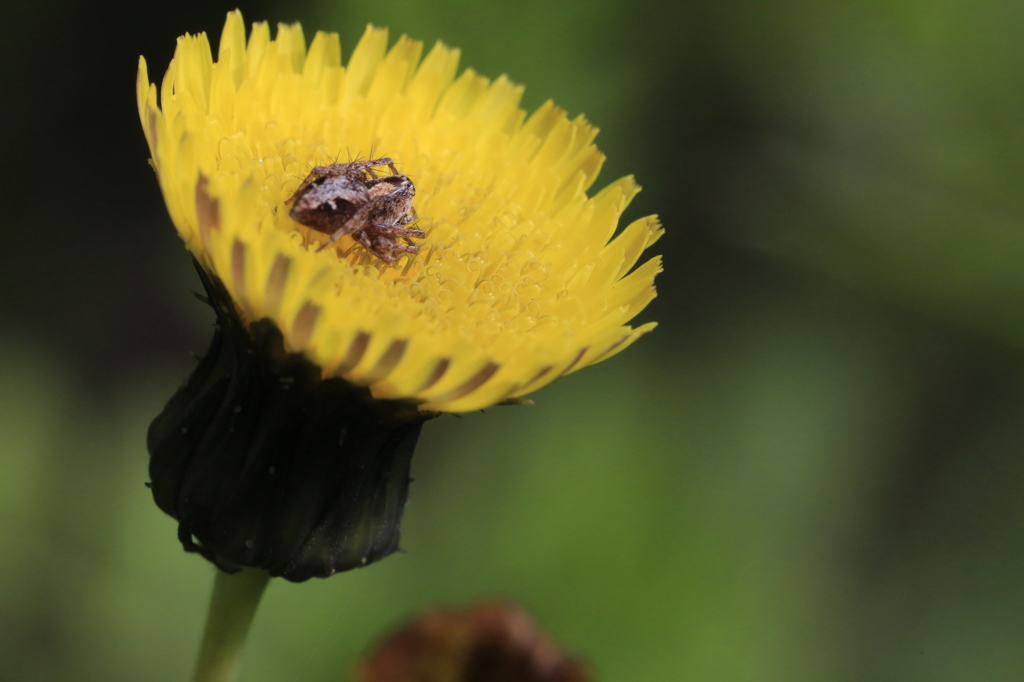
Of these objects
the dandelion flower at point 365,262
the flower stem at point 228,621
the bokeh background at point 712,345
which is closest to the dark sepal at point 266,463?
the dandelion flower at point 365,262

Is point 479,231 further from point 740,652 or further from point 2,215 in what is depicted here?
point 2,215

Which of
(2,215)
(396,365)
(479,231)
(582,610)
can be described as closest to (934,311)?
(582,610)

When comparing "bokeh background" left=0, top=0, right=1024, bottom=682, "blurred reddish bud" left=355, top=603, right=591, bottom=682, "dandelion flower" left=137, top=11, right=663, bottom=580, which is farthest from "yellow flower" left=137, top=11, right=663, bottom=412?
"bokeh background" left=0, top=0, right=1024, bottom=682

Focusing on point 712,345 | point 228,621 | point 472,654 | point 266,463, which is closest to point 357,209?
point 266,463

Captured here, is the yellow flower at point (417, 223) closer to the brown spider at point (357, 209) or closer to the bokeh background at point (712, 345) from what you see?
the brown spider at point (357, 209)

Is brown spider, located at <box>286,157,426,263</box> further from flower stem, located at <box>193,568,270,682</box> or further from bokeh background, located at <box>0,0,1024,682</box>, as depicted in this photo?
bokeh background, located at <box>0,0,1024,682</box>

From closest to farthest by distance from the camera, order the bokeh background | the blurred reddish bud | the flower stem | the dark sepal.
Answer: the dark sepal → the flower stem → the blurred reddish bud → the bokeh background
